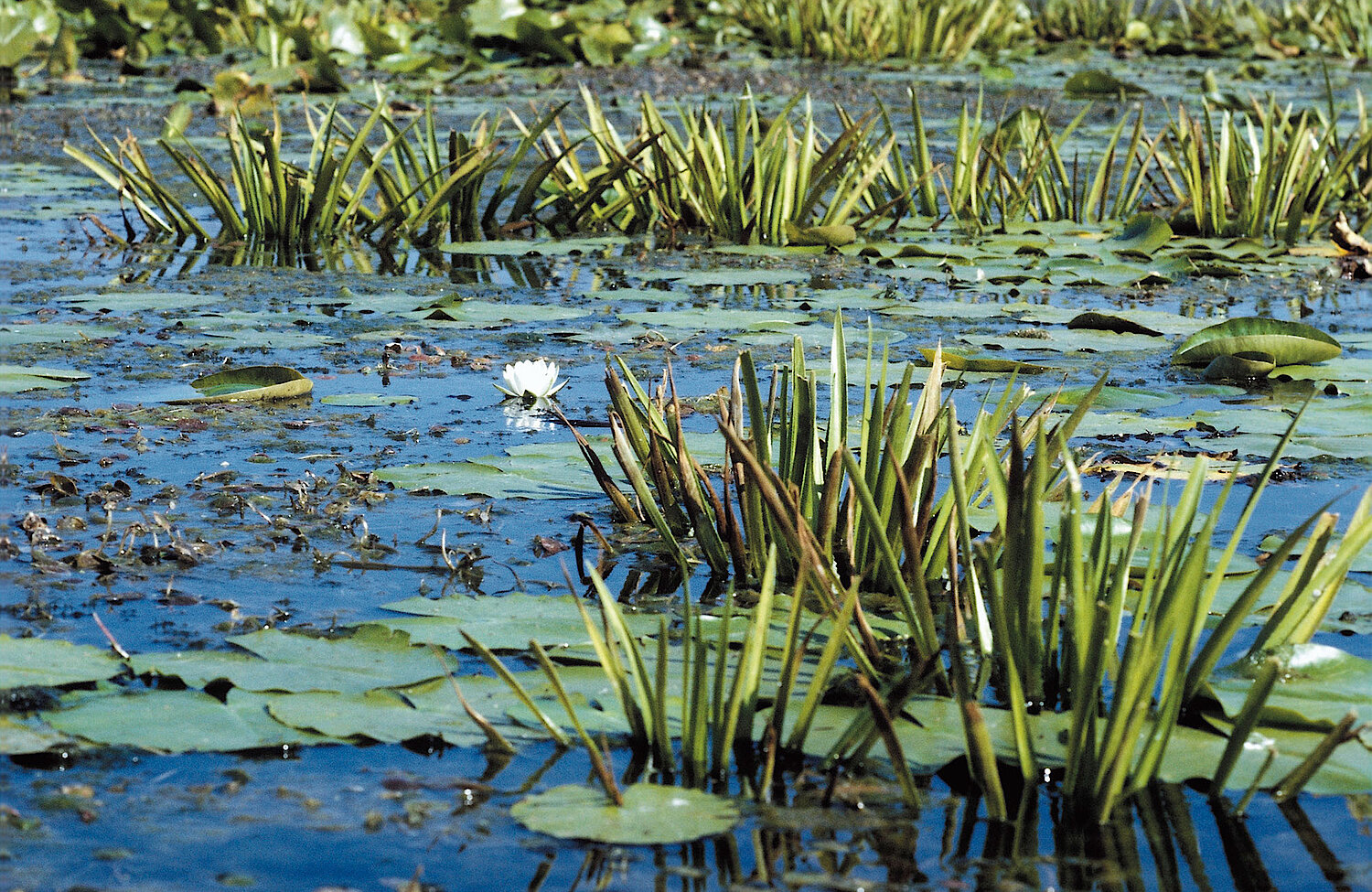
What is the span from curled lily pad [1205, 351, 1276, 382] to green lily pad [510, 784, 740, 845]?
7.12ft

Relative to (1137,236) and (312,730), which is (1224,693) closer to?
(312,730)

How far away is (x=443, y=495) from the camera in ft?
8.07

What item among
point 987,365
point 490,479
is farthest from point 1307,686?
point 987,365

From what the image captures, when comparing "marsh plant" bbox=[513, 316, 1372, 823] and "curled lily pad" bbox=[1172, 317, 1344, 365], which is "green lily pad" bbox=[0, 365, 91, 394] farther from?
"curled lily pad" bbox=[1172, 317, 1344, 365]

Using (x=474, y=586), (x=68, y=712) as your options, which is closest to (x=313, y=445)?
(x=474, y=586)

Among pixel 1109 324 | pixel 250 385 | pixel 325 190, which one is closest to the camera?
pixel 250 385

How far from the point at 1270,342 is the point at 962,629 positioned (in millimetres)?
1747

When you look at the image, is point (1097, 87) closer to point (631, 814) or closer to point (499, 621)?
point (499, 621)

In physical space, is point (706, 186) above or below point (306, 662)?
above

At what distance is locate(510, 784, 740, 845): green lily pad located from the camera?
1374 mm

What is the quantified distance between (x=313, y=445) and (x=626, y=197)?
254 cm

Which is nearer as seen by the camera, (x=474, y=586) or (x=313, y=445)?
(x=474, y=586)

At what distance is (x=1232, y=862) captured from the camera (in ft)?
4.56

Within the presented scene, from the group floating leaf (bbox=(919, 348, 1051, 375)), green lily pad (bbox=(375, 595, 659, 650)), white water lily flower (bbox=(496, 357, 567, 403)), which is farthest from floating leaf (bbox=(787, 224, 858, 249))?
green lily pad (bbox=(375, 595, 659, 650))
